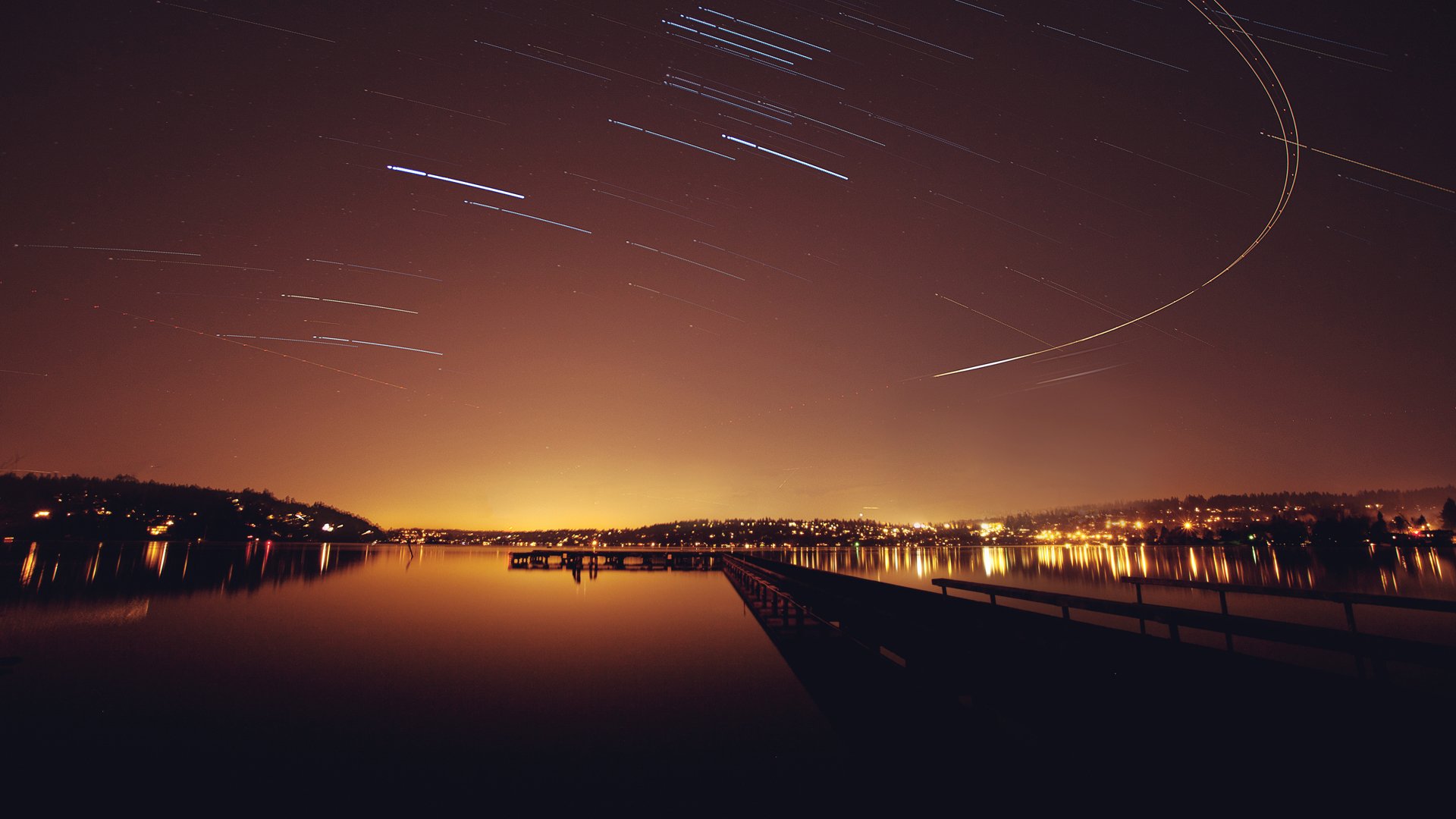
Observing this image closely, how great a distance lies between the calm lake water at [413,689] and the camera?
754 centimetres

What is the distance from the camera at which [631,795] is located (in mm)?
6309

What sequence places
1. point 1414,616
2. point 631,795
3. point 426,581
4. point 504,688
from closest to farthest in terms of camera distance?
1. point 631,795
2. point 504,688
3. point 1414,616
4. point 426,581

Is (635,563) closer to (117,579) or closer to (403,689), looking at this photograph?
(117,579)

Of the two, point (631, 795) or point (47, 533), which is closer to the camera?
point (631, 795)

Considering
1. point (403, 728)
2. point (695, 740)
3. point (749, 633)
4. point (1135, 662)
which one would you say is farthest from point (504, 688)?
point (1135, 662)

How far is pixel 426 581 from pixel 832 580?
2669cm

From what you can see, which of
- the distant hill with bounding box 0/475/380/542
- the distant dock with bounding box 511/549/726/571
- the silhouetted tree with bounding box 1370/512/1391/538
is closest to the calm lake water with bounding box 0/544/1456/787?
the distant dock with bounding box 511/549/726/571

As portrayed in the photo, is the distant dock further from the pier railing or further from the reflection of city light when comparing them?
the pier railing

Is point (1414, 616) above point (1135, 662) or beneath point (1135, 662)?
beneath

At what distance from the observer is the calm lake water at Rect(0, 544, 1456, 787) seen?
7.54 metres

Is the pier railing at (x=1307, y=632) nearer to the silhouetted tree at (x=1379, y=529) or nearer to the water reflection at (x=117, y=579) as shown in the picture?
the water reflection at (x=117, y=579)

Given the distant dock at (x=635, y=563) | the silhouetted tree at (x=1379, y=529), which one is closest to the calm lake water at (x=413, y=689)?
the distant dock at (x=635, y=563)

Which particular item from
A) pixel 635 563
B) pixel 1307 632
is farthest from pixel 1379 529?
pixel 1307 632

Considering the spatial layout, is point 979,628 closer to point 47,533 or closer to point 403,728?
point 403,728
